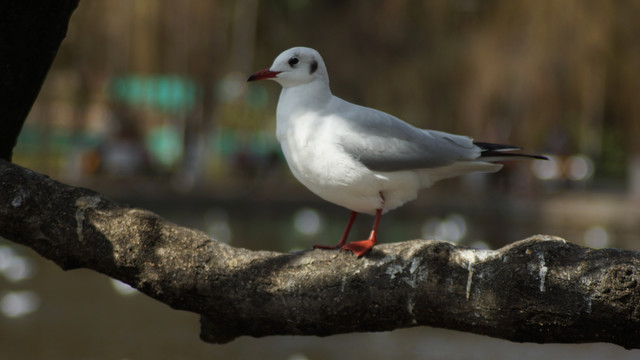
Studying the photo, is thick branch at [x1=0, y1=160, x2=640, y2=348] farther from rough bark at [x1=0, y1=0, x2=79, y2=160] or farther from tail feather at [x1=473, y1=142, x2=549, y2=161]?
tail feather at [x1=473, y1=142, x2=549, y2=161]

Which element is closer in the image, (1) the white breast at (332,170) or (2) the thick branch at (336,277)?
(2) the thick branch at (336,277)

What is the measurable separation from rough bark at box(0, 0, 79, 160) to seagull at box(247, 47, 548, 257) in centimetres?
74

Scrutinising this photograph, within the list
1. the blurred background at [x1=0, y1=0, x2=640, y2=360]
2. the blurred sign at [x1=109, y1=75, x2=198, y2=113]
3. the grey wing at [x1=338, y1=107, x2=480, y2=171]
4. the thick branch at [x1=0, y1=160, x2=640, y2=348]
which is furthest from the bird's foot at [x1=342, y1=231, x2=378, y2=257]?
the blurred sign at [x1=109, y1=75, x2=198, y2=113]

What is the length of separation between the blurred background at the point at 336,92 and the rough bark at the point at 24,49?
420 centimetres

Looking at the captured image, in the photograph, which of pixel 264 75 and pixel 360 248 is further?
pixel 264 75

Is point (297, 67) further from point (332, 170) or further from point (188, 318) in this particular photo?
point (188, 318)

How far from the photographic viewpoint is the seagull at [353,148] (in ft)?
8.79

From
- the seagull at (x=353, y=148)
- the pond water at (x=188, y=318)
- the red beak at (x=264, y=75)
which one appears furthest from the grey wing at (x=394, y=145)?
the pond water at (x=188, y=318)

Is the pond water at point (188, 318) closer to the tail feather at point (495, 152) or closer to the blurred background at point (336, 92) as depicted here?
the blurred background at point (336, 92)

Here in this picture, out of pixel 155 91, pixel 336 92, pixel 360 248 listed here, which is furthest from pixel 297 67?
pixel 336 92

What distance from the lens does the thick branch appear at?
2.12 metres

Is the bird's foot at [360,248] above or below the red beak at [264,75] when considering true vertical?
below

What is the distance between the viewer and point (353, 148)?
2.69 m

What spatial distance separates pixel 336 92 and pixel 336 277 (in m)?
17.3
